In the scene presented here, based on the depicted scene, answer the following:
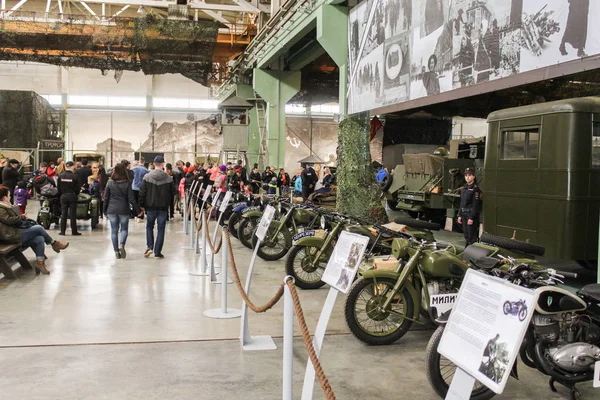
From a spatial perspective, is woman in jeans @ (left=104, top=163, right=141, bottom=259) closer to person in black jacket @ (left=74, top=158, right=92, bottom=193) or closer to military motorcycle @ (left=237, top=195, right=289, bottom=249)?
military motorcycle @ (left=237, top=195, right=289, bottom=249)

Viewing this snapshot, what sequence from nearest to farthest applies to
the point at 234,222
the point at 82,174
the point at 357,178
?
the point at 234,222
the point at 357,178
the point at 82,174

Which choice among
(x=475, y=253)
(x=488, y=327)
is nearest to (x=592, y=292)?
(x=475, y=253)

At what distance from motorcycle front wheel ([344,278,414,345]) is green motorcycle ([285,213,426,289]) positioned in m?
1.57

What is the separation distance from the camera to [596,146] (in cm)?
800

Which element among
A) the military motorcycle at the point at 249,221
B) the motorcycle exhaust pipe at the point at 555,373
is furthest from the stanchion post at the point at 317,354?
the military motorcycle at the point at 249,221

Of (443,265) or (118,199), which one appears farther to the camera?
(118,199)

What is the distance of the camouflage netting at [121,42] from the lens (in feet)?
65.0

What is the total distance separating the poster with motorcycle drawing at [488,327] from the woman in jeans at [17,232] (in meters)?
7.18

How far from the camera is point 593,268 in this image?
27.4 ft

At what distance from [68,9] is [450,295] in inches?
1208

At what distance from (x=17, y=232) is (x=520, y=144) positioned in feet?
25.3

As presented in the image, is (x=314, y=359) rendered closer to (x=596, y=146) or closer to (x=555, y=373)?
(x=555, y=373)

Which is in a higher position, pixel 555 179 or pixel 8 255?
pixel 555 179

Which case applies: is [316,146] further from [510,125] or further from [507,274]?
[507,274]
